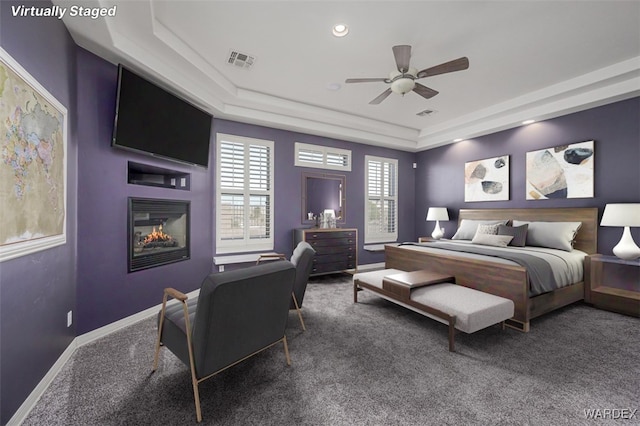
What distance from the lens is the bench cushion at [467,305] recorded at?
2413mm

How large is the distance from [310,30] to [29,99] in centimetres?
237

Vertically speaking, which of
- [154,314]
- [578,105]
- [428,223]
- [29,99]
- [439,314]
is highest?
[578,105]

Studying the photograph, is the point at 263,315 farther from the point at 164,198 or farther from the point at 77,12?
the point at 77,12

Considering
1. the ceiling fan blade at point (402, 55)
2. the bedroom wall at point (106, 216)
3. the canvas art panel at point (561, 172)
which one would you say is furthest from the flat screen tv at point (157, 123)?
the canvas art panel at point (561, 172)

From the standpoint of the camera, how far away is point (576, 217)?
13.4 ft

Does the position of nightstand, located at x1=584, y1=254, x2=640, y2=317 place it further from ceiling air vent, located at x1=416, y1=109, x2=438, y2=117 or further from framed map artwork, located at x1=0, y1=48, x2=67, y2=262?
framed map artwork, located at x1=0, y1=48, x2=67, y2=262

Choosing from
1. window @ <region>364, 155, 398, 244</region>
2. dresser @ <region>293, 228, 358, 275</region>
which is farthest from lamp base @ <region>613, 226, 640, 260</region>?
window @ <region>364, 155, 398, 244</region>

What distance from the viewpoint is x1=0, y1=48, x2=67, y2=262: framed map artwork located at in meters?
1.48

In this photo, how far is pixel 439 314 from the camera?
2.60 metres

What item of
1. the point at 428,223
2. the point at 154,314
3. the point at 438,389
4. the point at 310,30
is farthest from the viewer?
the point at 428,223

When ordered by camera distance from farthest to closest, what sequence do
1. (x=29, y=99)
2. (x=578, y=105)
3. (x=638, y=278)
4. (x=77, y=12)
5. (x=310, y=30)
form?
(x=578, y=105) → (x=638, y=278) → (x=310, y=30) → (x=77, y=12) → (x=29, y=99)

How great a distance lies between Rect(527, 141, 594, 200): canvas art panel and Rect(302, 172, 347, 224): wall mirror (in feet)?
11.1

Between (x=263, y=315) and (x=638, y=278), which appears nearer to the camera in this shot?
(x=263, y=315)

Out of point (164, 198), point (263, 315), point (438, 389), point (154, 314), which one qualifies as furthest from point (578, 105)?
point (154, 314)
